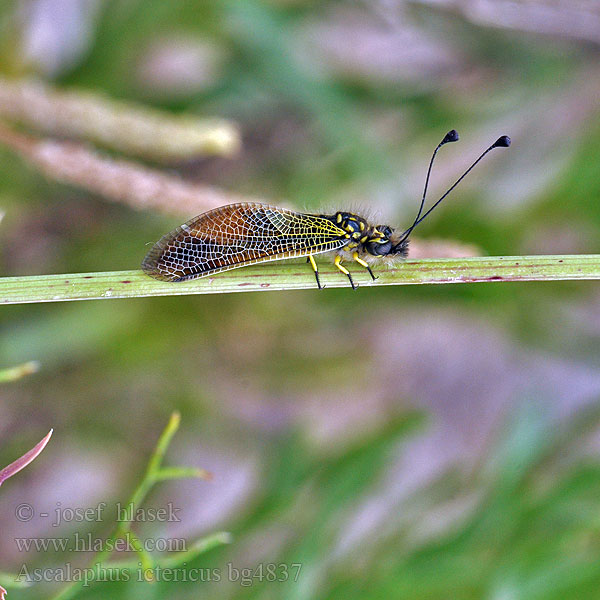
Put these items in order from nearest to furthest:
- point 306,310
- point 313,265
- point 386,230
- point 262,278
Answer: point 262,278 < point 313,265 < point 386,230 < point 306,310

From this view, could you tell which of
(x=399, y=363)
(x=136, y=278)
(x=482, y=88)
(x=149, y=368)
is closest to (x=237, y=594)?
(x=149, y=368)

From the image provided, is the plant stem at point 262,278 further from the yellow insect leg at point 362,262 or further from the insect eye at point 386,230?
the insect eye at point 386,230

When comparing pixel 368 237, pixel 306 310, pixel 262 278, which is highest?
pixel 306 310

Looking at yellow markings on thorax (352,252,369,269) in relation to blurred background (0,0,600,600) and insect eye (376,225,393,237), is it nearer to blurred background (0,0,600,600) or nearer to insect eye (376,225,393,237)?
insect eye (376,225,393,237)

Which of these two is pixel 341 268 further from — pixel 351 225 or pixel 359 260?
pixel 351 225

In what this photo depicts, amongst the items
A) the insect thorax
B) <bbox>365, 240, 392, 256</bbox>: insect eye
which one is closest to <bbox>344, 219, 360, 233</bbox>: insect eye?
the insect thorax

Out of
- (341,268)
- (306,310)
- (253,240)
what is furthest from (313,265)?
(306,310)
